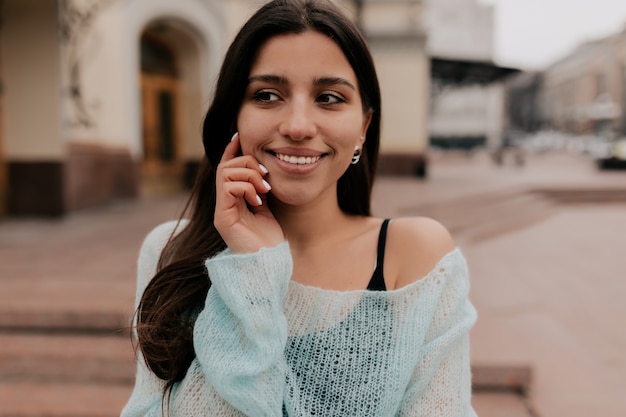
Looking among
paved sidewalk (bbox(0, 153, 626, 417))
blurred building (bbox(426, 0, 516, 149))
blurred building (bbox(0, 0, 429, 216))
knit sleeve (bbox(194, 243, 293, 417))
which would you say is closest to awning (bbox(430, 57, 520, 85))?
blurred building (bbox(0, 0, 429, 216))

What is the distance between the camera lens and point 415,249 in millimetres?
1475

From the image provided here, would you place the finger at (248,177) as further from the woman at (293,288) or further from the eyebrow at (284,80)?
the eyebrow at (284,80)

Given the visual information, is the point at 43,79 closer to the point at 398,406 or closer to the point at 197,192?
the point at 197,192

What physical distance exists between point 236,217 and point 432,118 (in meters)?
42.3

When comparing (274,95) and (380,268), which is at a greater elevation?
(274,95)

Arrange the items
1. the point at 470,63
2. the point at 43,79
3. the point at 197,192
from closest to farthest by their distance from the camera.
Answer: the point at 197,192 → the point at 43,79 → the point at 470,63

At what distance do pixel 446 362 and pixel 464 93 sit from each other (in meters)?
45.2

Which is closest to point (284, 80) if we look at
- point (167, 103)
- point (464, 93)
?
point (167, 103)

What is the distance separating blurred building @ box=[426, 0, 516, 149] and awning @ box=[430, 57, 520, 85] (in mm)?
11686

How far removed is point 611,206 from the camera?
433 inches

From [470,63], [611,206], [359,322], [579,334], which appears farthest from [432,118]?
[359,322]

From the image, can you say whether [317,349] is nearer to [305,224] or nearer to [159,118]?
[305,224]

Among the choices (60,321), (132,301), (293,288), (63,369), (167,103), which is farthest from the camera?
(167,103)

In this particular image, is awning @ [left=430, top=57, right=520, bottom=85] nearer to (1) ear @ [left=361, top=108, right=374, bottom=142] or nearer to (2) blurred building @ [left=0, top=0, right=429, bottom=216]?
(2) blurred building @ [left=0, top=0, right=429, bottom=216]
